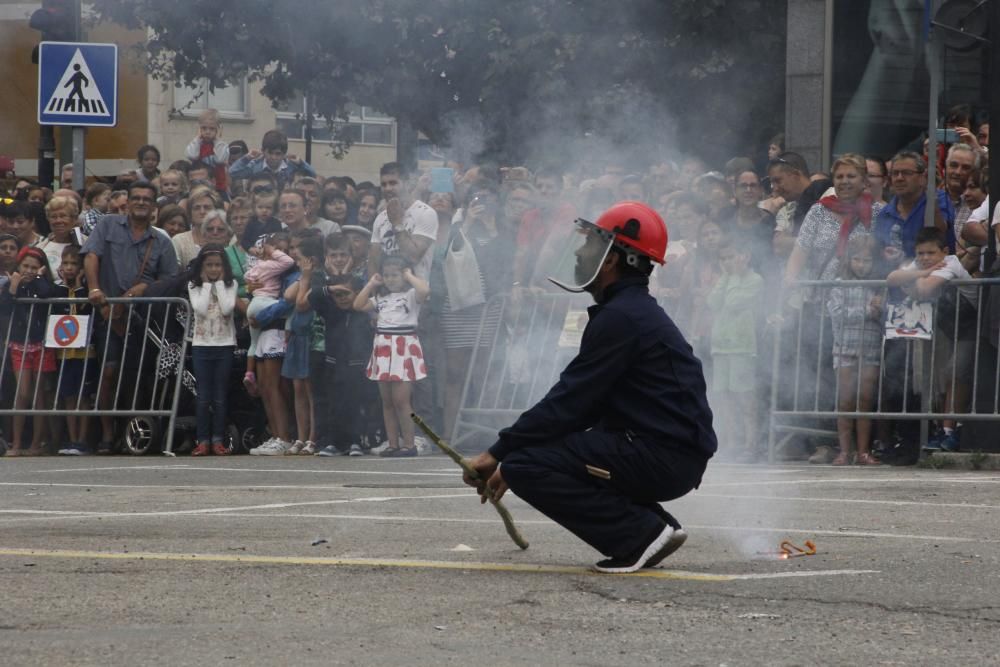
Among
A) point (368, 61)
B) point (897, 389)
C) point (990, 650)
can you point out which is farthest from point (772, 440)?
point (990, 650)

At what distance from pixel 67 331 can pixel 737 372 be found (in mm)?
5296

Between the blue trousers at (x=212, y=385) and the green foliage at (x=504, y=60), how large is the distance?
2544 millimetres

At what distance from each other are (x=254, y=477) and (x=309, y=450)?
2.49 m

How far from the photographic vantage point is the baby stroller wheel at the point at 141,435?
13.8m

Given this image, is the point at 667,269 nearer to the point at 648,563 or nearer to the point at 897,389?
the point at 897,389

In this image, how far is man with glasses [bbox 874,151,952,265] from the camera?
12.0 meters

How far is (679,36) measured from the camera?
11.4 meters

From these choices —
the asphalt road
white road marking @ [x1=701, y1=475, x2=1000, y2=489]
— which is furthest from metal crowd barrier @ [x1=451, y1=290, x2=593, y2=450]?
the asphalt road

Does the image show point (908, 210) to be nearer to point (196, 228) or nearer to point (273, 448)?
point (273, 448)

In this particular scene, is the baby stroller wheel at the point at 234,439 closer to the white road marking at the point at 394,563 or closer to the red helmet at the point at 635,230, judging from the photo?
the white road marking at the point at 394,563

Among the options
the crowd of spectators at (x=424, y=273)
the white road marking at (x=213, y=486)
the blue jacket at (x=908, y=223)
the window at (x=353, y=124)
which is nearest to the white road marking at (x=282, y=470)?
the white road marking at (x=213, y=486)

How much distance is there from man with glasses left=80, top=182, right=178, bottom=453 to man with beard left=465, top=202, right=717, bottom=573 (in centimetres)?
810

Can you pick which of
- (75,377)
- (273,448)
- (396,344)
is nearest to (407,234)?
(396,344)

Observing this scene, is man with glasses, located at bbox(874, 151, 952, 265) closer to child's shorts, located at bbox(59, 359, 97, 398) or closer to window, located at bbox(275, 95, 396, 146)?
window, located at bbox(275, 95, 396, 146)
